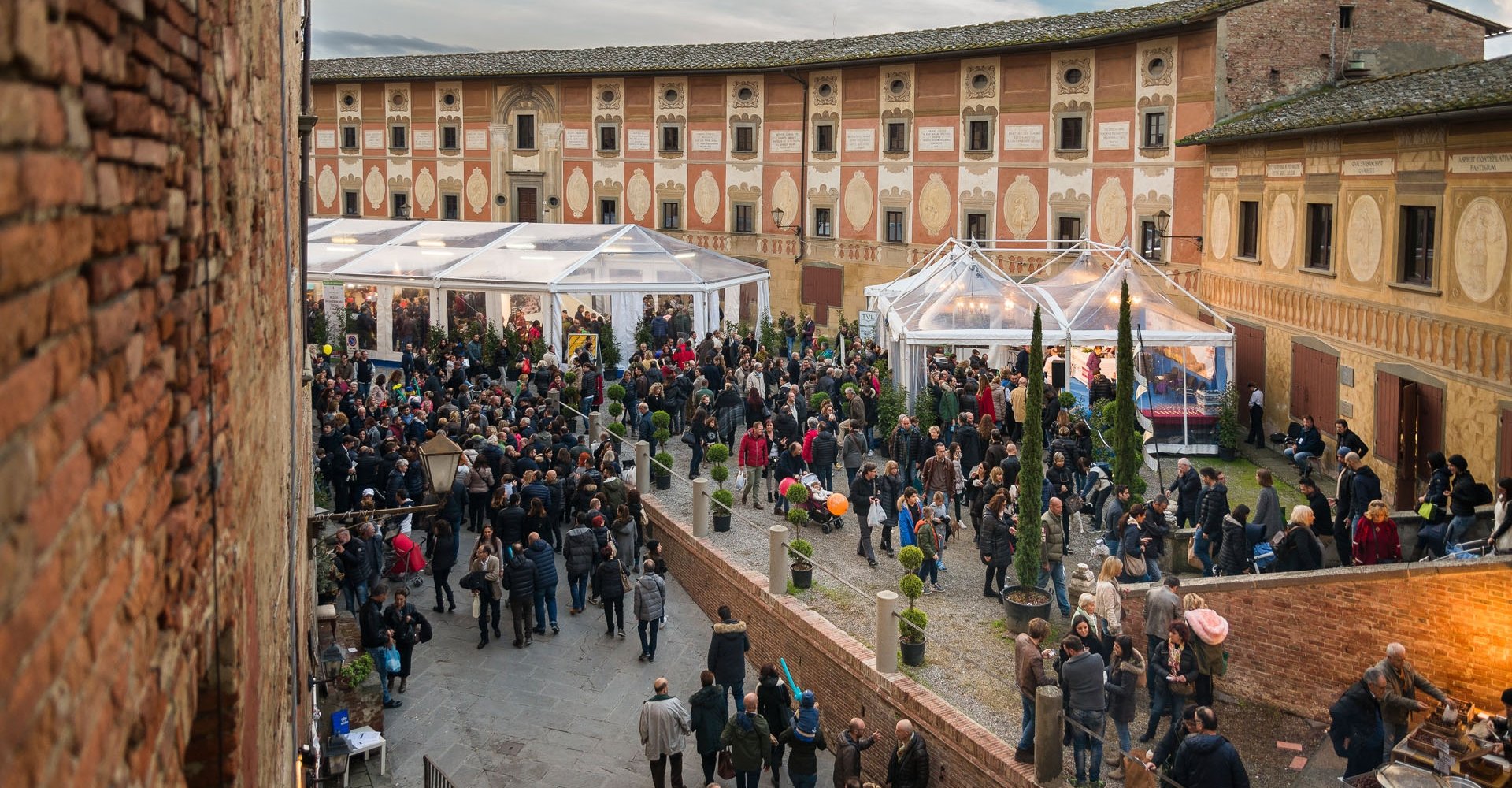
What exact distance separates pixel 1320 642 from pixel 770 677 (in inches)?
186

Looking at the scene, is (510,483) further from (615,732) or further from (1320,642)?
(1320,642)

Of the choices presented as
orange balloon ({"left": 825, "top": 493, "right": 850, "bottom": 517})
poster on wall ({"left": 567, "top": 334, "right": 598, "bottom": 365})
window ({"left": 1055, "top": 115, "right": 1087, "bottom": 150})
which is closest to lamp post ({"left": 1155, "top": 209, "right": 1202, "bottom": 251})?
window ({"left": 1055, "top": 115, "right": 1087, "bottom": 150})

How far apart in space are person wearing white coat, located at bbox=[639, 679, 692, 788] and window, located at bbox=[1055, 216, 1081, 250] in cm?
2122

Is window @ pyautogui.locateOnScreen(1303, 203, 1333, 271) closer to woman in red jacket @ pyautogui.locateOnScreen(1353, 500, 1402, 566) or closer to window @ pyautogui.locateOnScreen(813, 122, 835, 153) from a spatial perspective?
woman in red jacket @ pyautogui.locateOnScreen(1353, 500, 1402, 566)

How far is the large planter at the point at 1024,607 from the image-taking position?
13.3 metres

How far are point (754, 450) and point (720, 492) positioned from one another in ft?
2.37

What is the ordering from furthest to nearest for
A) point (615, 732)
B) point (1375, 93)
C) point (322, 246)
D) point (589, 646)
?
point (322, 246), point (1375, 93), point (589, 646), point (615, 732)

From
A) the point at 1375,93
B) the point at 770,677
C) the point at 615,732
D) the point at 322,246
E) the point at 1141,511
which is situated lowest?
the point at 615,732

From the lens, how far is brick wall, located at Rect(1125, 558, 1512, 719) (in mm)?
10781

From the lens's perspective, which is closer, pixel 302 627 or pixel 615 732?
pixel 302 627

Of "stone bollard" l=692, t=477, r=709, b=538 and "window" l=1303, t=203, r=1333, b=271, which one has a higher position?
"window" l=1303, t=203, r=1333, b=271

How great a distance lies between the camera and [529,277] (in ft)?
96.5

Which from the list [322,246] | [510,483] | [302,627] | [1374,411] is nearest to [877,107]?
[322,246]

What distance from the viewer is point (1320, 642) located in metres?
11.7
